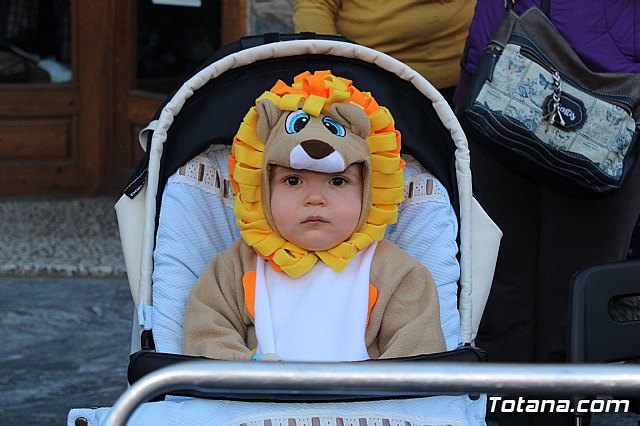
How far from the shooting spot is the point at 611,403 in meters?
2.52

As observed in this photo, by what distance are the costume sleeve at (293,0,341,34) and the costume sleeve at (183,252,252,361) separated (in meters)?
1.03

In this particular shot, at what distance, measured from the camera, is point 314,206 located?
102 inches

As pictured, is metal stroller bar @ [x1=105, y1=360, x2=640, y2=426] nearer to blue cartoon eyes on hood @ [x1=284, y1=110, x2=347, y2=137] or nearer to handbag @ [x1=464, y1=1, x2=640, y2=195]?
blue cartoon eyes on hood @ [x1=284, y1=110, x2=347, y2=137]

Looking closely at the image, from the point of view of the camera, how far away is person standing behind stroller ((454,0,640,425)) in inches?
123

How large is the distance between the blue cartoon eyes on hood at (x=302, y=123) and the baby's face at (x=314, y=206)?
0.30ft

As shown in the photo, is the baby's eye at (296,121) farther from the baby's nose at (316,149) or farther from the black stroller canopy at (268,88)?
the black stroller canopy at (268,88)

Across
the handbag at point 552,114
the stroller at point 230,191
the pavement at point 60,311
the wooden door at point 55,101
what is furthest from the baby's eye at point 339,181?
the wooden door at point 55,101

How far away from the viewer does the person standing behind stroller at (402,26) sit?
11.4 feet

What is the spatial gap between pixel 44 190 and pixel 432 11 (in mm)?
3751

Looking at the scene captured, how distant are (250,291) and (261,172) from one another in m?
0.29

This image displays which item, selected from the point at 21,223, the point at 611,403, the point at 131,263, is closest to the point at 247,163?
the point at 131,263

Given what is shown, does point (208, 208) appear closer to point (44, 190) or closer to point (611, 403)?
point (611, 403)

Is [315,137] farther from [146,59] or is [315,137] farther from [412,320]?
[146,59]

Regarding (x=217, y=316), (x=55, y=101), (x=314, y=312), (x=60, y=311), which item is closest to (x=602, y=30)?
(x=314, y=312)
